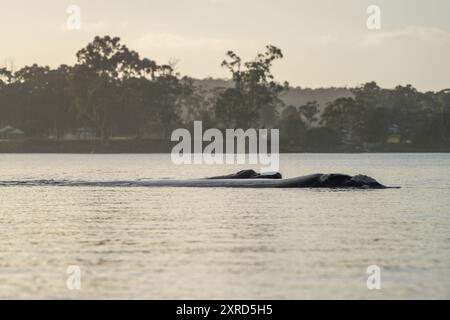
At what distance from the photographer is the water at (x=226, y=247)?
24.8 meters

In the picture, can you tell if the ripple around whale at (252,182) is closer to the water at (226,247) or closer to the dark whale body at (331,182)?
the dark whale body at (331,182)

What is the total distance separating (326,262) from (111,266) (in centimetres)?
625

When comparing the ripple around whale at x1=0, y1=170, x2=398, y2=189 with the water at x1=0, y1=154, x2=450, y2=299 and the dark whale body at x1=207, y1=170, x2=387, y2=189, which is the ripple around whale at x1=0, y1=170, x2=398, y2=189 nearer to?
Result: the dark whale body at x1=207, y1=170, x2=387, y2=189

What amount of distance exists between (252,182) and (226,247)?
3916 centimetres

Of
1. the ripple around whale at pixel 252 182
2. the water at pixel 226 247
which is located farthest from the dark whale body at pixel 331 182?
the water at pixel 226 247

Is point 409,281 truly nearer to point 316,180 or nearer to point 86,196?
point 86,196

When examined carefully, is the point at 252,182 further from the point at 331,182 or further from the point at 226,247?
the point at 226,247

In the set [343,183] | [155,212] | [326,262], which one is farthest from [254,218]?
[343,183]

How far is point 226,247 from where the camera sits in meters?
32.6

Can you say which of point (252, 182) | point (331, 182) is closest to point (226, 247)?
point (331, 182)

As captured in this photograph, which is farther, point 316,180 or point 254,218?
point 316,180
